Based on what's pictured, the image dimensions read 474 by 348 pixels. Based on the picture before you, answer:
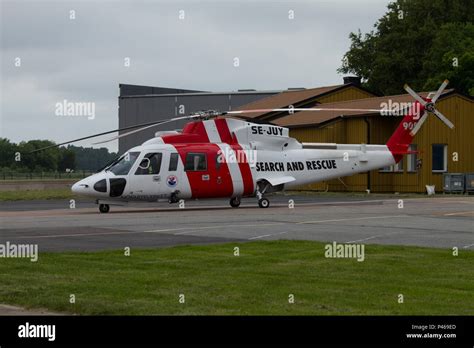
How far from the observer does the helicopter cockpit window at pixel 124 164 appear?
32906mm

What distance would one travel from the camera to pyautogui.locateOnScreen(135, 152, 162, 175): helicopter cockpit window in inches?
1305

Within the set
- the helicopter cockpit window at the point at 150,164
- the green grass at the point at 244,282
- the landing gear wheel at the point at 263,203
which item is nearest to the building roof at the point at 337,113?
the landing gear wheel at the point at 263,203

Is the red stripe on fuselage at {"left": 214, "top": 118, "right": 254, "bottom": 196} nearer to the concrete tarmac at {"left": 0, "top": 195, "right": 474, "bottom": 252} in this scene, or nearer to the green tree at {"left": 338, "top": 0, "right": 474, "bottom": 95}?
the concrete tarmac at {"left": 0, "top": 195, "right": 474, "bottom": 252}

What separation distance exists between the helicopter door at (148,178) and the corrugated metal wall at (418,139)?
21.1 meters

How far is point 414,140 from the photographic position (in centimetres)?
5088

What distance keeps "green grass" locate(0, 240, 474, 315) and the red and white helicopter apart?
14.8 metres

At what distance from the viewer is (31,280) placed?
13961mm

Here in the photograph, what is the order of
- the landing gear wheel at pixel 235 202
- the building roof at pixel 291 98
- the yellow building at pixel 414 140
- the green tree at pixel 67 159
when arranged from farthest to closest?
the green tree at pixel 67 159 → the building roof at pixel 291 98 → the yellow building at pixel 414 140 → the landing gear wheel at pixel 235 202

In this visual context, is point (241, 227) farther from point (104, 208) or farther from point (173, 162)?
point (104, 208)

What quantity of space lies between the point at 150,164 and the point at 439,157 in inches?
937

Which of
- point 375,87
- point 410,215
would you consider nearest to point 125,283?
point 410,215

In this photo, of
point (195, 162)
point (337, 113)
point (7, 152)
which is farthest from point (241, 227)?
point (7, 152)

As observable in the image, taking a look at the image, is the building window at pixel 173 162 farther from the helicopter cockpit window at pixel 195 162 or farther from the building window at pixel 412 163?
the building window at pixel 412 163
